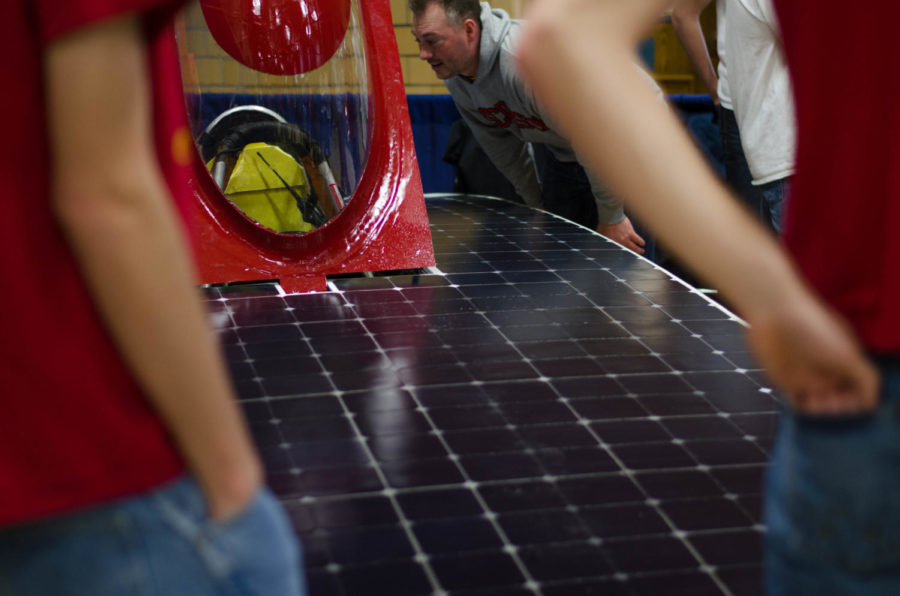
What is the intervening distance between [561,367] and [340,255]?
100 centimetres

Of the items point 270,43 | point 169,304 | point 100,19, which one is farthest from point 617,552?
point 270,43

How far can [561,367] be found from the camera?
240 centimetres

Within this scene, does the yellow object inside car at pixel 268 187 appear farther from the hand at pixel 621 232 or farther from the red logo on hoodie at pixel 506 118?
the hand at pixel 621 232

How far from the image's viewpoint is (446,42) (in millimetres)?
3828

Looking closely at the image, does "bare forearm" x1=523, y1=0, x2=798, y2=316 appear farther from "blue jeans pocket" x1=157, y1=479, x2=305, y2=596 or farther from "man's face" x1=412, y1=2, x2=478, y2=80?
"man's face" x1=412, y1=2, x2=478, y2=80

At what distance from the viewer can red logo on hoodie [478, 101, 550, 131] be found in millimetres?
4023

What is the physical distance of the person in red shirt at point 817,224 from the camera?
636 mm

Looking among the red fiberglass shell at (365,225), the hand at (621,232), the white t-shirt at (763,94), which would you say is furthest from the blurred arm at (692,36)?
the white t-shirt at (763,94)

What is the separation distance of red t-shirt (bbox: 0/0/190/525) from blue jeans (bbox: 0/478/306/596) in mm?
13

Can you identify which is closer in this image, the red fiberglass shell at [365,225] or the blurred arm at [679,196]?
the blurred arm at [679,196]

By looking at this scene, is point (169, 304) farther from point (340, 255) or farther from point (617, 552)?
point (340, 255)

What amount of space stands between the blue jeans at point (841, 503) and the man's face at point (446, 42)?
10.7 feet

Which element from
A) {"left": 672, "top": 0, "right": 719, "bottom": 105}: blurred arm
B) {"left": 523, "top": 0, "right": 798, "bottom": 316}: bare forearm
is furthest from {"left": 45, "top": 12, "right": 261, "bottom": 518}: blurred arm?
{"left": 672, "top": 0, "right": 719, "bottom": 105}: blurred arm

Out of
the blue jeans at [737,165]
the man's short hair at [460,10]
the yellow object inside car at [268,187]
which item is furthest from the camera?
the man's short hair at [460,10]
